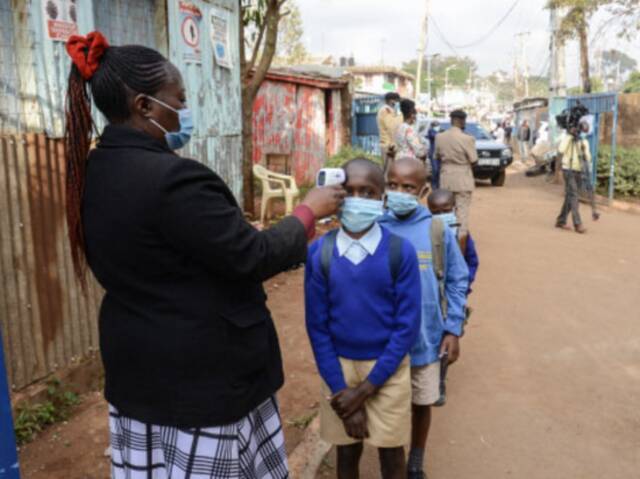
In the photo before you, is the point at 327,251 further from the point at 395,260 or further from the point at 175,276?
the point at 175,276

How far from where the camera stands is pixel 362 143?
58.5ft

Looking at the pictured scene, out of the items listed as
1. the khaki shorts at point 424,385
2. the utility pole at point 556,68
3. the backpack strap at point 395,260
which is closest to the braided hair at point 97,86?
the backpack strap at point 395,260

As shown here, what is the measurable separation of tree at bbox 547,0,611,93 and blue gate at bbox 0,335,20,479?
52.9 ft

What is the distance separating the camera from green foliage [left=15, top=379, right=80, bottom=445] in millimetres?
3652

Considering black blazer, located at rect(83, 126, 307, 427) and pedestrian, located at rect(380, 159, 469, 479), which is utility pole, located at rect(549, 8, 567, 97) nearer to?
pedestrian, located at rect(380, 159, 469, 479)

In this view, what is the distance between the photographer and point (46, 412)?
3826 millimetres

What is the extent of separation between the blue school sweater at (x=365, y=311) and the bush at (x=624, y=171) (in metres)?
11.9

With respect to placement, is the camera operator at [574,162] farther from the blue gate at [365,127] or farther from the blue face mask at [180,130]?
the blue face mask at [180,130]

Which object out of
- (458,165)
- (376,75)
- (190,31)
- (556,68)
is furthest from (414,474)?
(376,75)

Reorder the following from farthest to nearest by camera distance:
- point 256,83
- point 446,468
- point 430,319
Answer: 1. point 256,83
2. point 446,468
3. point 430,319

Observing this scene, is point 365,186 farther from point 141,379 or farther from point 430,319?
point 141,379

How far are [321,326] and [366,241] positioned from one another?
380 millimetres

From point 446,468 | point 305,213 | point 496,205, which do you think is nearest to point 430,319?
point 446,468

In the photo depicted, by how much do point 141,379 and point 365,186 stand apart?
108 centimetres
